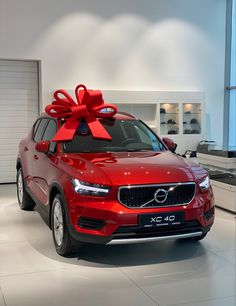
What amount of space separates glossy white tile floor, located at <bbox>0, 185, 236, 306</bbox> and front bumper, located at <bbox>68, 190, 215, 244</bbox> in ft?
1.00

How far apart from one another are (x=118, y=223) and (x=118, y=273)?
1.51 ft

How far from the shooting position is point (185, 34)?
9117 millimetres

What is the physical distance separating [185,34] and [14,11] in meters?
3.53

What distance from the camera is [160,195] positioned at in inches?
145

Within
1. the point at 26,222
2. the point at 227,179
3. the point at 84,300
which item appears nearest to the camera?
the point at 84,300

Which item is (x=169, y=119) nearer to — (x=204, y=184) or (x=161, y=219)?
(x=204, y=184)

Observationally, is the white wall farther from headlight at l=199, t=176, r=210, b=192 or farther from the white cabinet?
headlight at l=199, t=176, r=210, b=192

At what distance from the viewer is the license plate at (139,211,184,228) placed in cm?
358

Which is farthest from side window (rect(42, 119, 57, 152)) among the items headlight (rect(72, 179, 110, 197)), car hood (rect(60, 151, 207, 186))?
headlight (rect(72, 179, 110, 197))

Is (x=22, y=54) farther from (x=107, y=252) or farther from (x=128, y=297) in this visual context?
(x=128, y=297)

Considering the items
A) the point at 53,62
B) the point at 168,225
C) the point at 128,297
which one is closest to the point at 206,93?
the point at 53,62

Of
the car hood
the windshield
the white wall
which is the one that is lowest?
the car hood

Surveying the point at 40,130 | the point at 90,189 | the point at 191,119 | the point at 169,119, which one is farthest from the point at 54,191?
the point at 191,119

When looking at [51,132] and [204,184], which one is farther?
[51,132]
